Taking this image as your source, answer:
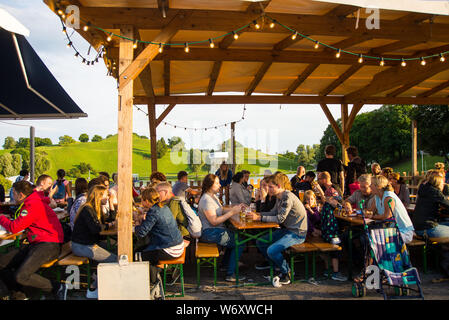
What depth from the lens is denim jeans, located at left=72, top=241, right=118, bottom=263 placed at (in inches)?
147

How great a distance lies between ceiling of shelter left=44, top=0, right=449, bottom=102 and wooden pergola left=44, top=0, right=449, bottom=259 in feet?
0.05

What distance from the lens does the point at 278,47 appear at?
263 inches

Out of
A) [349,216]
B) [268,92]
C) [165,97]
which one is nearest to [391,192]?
[349,216]

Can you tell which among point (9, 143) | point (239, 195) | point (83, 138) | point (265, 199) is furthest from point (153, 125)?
point (83, 138)

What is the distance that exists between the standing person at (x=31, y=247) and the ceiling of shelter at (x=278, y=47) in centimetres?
194

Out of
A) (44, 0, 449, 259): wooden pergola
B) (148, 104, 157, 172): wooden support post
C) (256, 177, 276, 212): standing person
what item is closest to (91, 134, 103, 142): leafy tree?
(148, 104, 157, 172): wooden support post

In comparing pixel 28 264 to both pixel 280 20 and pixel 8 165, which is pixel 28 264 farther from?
pixel 8 165

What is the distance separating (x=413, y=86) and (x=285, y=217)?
6.99 metres

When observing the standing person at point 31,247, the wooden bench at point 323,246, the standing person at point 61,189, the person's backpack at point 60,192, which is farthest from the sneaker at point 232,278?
the person's backpack at point 60,192

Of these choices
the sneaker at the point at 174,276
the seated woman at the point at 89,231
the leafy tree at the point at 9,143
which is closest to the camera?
the seated woman at the point at 89,231

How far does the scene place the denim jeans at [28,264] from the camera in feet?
11.3

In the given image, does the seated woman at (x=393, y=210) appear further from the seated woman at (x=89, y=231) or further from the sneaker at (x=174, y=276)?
the seated woman at (x=89, y=231)

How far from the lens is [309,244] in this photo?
422 cm
